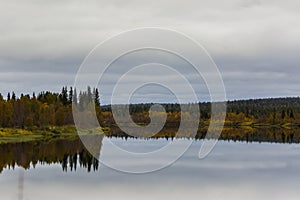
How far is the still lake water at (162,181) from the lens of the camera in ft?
68.2

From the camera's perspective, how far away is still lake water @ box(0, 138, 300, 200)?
818 inches

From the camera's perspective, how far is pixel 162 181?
79.9 feet

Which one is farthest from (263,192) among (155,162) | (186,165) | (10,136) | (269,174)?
(10,136)

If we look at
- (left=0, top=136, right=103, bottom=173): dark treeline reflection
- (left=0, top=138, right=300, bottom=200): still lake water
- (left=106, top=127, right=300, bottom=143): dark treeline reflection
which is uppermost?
(left=106, top=127, right=300, bottom=143): dark treeline reflection

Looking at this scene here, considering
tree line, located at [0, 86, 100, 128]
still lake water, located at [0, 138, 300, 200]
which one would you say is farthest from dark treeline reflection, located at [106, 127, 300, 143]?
still lake water, located at [0, 138, 300, 200]

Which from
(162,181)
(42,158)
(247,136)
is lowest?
(162,181)

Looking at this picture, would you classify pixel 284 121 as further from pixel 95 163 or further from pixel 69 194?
pixel 69 194

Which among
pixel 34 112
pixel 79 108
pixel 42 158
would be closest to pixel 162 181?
pixel 42 158

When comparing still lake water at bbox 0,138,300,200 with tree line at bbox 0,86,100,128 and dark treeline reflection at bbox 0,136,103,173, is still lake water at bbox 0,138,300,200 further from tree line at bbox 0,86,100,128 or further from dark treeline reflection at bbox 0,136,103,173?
tree line at bbox 0,86,100,128

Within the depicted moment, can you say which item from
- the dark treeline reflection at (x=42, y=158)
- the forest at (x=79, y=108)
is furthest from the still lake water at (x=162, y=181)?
the forest at (x=79, y=108)

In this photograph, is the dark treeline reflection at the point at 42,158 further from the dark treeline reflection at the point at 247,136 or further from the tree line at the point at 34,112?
the dark treeline reflection at the point at 247,136

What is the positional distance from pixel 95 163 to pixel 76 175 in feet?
20.6

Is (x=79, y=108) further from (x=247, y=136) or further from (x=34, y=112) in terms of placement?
(x=247, y=136)

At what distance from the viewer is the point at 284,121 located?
114 meters
